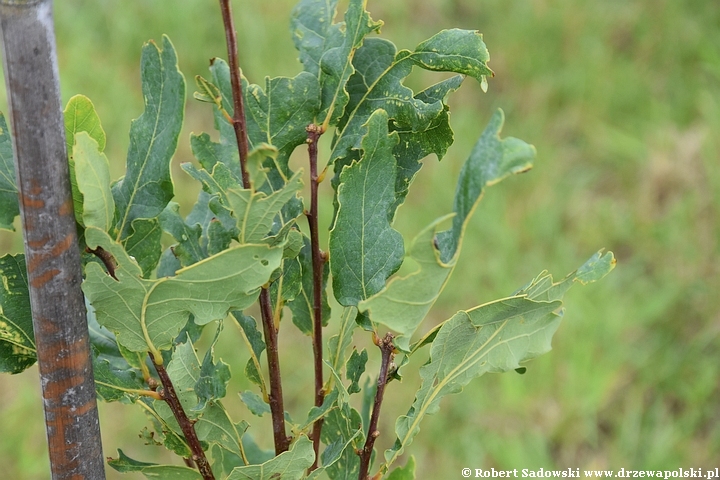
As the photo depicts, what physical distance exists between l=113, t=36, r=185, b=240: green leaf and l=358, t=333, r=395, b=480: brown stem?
0.21 metres

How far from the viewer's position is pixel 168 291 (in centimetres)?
58

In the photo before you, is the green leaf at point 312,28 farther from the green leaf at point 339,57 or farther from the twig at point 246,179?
the twig at point 246,179

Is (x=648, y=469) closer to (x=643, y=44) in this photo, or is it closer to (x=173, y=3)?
(x=643, y=44)

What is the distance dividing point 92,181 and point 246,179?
0.42 ft

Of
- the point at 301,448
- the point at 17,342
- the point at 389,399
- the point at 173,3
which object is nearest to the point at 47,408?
the point at 17,342

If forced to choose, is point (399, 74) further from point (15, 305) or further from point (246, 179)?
point (15, 305)

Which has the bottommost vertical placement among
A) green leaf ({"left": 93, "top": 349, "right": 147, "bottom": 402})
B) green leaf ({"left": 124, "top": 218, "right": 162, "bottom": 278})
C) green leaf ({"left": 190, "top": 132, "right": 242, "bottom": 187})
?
green leaf ({"left": 93, "top": 349, "right": 147, "bottom": 402})

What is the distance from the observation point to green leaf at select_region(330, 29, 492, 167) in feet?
2.10

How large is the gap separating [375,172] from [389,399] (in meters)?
1.68

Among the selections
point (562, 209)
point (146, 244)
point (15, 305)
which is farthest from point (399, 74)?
point (562, 209)

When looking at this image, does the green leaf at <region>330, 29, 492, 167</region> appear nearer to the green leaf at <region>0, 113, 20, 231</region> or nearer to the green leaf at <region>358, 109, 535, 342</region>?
the green leaf at <region>358, 109, 535, 342</region>

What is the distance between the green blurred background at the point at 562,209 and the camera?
2.16 m

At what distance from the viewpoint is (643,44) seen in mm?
3340

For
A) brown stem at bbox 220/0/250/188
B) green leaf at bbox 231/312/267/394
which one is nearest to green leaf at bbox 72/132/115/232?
brown stem at bbox 220/0/250/188
